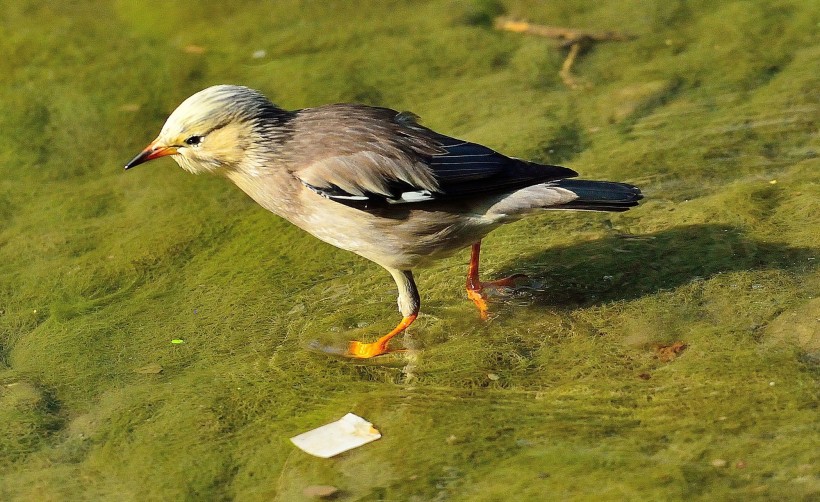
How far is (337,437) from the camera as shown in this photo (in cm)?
410

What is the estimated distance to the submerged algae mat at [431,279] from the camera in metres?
3.94

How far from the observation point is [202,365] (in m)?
4.80

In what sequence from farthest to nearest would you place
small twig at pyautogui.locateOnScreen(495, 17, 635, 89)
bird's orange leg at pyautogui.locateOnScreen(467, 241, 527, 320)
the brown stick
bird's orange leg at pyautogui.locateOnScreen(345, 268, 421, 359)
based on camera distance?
1. the brown stick
2. small twig at pyautogui.locateOnScreen(495, 17, 635, 89)
3. bird's orange leg at pyautogui.locateOnScreen(467, 241, 527, 320)
4. bird's orange leg at pyautogui.locateOnScreen(345, 268, 421, 359)

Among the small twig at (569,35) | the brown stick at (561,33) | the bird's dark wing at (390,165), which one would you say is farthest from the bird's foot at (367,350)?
the brown stick at (561,33)

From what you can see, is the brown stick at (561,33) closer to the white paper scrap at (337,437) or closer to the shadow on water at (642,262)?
the shadow on water at (642,262)

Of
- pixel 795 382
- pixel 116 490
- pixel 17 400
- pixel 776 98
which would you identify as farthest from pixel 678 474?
pixel 776 98

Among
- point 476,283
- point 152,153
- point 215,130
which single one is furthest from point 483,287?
point 152,153

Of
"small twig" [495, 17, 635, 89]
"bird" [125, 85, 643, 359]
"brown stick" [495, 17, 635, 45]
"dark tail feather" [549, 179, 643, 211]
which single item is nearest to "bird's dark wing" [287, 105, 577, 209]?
"bird" [125, 85, 643, 359]

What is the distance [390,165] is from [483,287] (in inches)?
34.8

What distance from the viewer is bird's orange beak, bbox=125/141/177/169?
4.99m

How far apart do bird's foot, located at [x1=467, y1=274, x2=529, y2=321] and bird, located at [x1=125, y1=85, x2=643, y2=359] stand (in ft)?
0.10

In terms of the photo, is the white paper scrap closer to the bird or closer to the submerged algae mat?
the submerged algae mat

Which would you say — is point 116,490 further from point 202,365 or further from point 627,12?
point 627,12

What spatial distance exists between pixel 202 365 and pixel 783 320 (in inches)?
105
